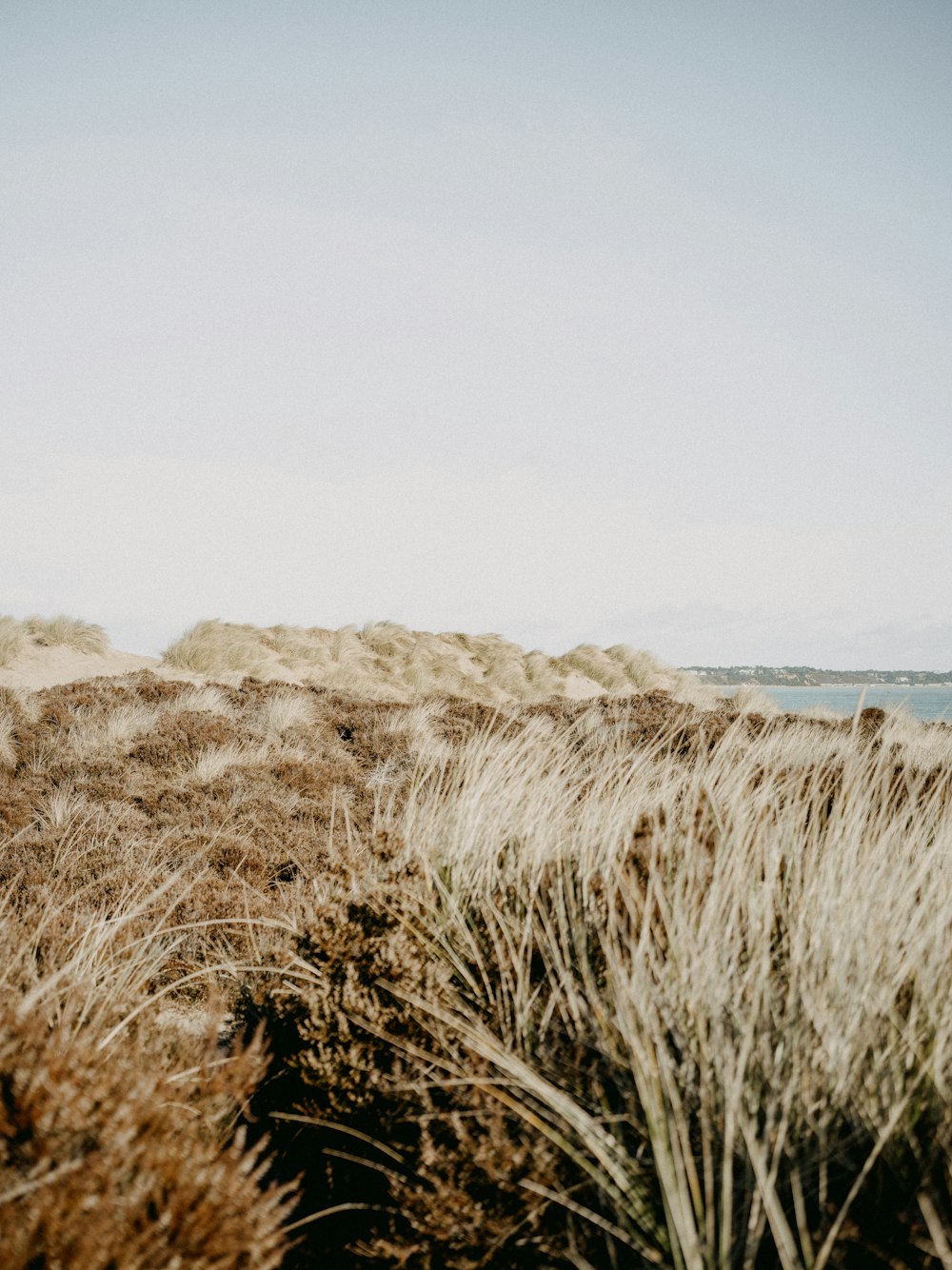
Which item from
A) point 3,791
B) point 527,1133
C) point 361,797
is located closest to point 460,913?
point 527,1133

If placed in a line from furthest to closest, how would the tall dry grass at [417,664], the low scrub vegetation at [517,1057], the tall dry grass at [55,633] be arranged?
the tall dry grass at [417,664] → the tall dry grass at [55,633] → the low scrub vegetation at [517,1057]

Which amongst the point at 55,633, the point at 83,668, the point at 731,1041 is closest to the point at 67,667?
the point at 83,668

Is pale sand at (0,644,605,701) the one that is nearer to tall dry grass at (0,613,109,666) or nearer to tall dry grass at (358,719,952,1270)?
tall dry grass at (0,613,109,666)

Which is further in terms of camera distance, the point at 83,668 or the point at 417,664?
the point at 417,664

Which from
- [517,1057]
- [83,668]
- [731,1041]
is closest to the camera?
[731,1041]

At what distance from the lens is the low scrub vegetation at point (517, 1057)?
61.6 inches

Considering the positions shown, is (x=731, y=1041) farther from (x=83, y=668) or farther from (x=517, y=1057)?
(x=83, y=668)

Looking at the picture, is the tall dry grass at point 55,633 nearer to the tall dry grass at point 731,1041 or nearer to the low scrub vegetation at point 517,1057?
the low scrub vegetation at point 517,1057

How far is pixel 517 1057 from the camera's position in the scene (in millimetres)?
2205

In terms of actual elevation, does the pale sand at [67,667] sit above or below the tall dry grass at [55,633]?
below

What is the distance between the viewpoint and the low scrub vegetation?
157cm

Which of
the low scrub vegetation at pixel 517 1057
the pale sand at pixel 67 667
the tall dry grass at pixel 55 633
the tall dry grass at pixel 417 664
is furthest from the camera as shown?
the tall dry grass at pixel 417 664

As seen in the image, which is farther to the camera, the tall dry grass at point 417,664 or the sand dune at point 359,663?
the tall dry grass at point 417,664

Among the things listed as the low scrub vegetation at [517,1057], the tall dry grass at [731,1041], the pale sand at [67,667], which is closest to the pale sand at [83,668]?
the pale sand at [67,667]
